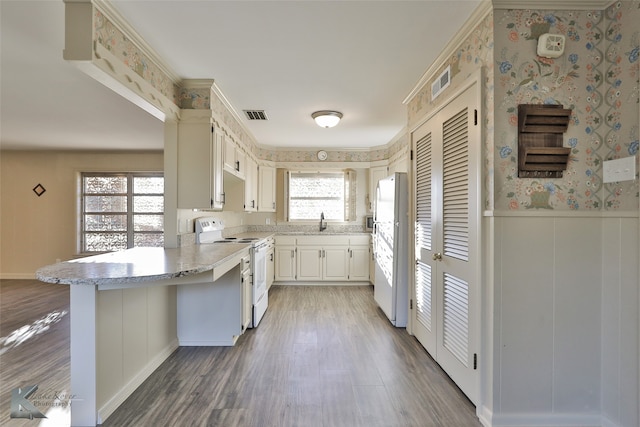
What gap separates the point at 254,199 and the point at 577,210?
156 inches

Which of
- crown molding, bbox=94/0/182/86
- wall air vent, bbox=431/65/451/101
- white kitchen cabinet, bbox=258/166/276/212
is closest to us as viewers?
crown molding, bbox=94/0/182/86

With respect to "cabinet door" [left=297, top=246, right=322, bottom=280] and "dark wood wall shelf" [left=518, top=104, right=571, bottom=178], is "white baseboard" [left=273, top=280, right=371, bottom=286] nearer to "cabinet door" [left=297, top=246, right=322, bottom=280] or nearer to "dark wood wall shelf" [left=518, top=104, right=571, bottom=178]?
"cabinet door" [left=297, top=246, right=322, bottom=280]

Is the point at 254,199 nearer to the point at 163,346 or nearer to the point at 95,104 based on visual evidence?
the point at 95,104

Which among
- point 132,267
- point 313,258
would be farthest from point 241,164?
point 132,267

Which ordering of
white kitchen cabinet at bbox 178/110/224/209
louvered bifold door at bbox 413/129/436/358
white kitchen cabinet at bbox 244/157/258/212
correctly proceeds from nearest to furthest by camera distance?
louvered bifold door at bbox 413/129/436/358 → white kitchen cabinet at bbox 178/110/224/209 → white kitchen cabinet at bbox 244/157/258/212

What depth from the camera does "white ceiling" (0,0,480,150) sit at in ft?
6.06

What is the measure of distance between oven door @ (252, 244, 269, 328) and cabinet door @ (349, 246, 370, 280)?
71.1 inches

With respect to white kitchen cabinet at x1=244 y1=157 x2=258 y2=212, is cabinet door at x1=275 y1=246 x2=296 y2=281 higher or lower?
lower

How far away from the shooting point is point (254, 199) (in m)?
4.78

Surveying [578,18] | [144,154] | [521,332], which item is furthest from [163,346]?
[144,154]

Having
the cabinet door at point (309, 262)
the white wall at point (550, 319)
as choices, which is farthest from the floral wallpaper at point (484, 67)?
the cabinet door at point (309, 262)

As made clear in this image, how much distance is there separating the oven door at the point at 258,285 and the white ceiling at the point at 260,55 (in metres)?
1.70

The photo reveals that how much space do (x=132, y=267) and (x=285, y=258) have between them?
3.31m

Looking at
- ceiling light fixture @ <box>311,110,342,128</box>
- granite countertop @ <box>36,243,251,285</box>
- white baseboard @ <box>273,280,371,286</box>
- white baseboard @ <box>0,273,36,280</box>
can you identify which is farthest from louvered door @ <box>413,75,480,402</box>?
white baseboard @ <box>0,273,36,280</box>
